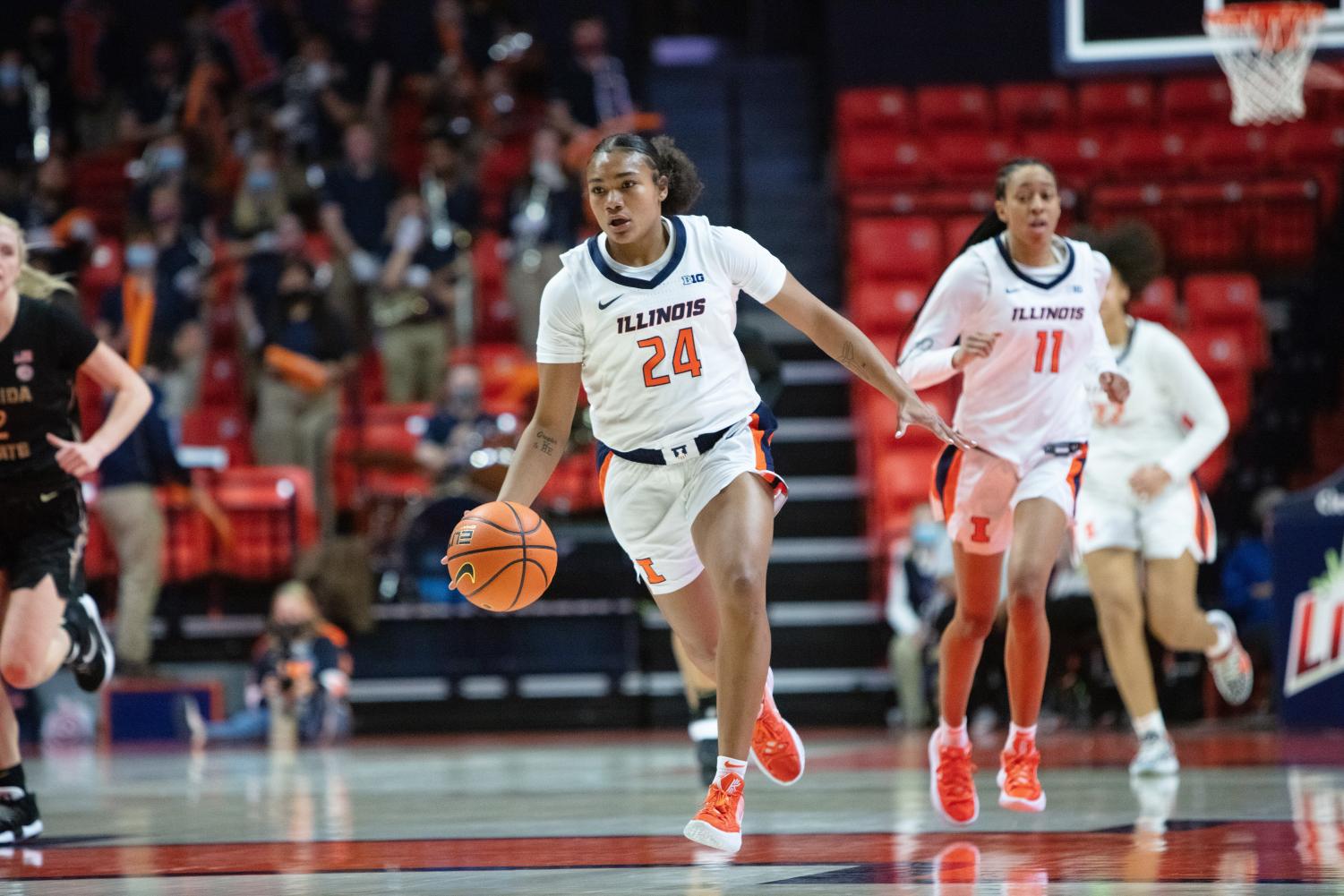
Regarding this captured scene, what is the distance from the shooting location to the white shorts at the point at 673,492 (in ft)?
17.0

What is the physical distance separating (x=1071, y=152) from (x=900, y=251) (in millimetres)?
1947

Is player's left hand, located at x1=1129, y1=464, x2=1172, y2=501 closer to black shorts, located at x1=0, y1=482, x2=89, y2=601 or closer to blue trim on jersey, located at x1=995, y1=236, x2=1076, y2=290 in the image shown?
blue trim on jersey, located at x1=995, y1=236, x2=1076, y2=290

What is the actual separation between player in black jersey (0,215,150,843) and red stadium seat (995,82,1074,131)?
11324mm

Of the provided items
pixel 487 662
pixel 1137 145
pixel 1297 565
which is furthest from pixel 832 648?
pixel 1137 145

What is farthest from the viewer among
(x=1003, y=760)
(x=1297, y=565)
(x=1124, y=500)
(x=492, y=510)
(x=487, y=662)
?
(x=487, y=662)

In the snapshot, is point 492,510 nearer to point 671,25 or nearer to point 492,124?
point 492,124

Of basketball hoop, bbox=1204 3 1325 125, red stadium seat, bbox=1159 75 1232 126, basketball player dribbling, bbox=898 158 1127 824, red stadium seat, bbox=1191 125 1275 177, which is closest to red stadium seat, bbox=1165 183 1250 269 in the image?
red stadium seat, bbox=1191 125 1275 177

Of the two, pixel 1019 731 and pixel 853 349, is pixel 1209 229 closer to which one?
pixel 1019 731

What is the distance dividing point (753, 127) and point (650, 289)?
13.3 m

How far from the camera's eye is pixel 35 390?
6.20 m

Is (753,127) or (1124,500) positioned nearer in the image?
(1124,500)

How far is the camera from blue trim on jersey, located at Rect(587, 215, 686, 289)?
5.14 m

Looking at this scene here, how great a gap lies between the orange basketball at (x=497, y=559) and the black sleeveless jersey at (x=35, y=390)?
184 cm

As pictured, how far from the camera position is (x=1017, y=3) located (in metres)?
17.5
